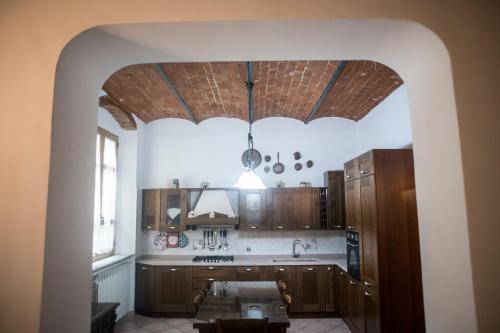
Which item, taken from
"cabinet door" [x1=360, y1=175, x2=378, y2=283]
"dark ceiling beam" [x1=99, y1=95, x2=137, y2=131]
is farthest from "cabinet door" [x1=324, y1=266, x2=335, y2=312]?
"dark ceiling beam" [x1=99, y1=95, x2=137, y2=131]

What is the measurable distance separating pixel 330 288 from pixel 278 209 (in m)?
1.52

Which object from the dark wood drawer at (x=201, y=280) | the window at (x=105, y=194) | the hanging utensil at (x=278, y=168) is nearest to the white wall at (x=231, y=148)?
the hanging utensil at (x=278, y=168)

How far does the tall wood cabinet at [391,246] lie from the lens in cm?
355

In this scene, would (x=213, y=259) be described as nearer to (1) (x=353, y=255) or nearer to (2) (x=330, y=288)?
(2) (x=330, y=288)

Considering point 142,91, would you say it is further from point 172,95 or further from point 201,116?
point 201,116

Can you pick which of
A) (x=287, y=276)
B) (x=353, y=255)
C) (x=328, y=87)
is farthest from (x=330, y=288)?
(x=328, y=87)

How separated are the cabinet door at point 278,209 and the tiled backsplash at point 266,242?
37cm

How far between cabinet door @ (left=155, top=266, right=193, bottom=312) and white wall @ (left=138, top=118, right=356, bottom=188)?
1.56 m

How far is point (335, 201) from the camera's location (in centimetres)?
567

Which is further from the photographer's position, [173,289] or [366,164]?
[173,289]

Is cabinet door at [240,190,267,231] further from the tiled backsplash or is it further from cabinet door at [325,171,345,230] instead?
cabinet door at [325,171,345,230]

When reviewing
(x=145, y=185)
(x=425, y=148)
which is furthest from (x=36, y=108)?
(x=145, y=185)

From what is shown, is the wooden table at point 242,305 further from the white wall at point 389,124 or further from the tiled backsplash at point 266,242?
the white wall at point 389,124

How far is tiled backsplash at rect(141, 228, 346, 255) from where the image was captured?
19.8 ft
